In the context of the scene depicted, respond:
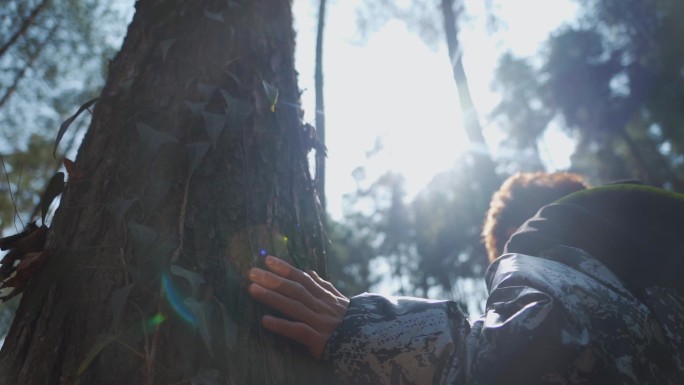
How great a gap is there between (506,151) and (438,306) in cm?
1799

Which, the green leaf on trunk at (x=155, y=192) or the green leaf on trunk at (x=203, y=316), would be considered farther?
the green leaf on trunk at (x=155, y=192)

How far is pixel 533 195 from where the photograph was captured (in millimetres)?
2738

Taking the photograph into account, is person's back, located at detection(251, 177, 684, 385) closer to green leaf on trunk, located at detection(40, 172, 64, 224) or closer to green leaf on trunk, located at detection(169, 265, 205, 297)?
green leaf on trunk, located at detection(169, 265, 205, 297)

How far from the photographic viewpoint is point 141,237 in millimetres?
1110

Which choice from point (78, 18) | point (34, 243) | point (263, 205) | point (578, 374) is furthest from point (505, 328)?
point (78, 18)

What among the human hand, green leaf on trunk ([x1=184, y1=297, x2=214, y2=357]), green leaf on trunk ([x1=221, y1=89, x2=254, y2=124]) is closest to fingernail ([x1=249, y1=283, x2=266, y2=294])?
the human hand

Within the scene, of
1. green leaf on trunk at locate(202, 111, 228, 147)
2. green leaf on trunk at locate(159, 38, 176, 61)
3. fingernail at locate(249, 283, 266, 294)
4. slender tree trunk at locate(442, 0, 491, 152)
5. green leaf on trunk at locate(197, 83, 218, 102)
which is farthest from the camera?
slender tree trunk at locate(442, 0, 491, 152)

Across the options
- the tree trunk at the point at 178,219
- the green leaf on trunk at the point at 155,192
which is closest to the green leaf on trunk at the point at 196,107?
the tree trunk at the point at 178,219

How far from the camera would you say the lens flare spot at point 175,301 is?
1061 mm

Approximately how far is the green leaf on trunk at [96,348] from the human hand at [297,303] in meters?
0.32

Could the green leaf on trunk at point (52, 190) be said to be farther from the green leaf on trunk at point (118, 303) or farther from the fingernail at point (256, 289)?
the fingernail at point (256, 289)

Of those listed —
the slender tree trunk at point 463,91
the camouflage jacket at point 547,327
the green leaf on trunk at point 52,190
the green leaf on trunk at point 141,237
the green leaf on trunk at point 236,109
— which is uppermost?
the slender tree trunk at point 463,91

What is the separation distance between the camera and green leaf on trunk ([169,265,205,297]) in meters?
1.06

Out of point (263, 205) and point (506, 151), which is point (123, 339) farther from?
point (506, 151)
